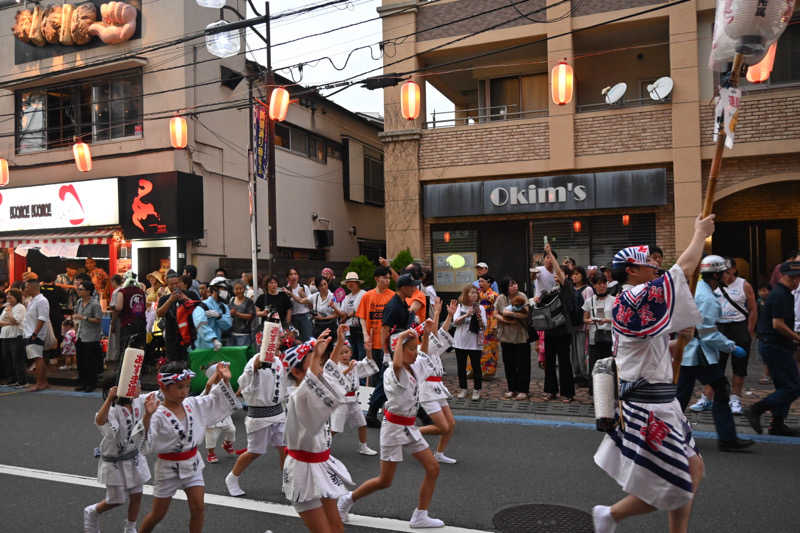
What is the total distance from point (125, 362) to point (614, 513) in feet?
11.0

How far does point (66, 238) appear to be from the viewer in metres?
17.8

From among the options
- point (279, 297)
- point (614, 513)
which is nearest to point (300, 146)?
point (279, 297)

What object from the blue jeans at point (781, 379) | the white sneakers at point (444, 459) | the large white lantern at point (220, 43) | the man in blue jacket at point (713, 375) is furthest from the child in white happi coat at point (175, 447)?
the large white lantern at point (220, 43)

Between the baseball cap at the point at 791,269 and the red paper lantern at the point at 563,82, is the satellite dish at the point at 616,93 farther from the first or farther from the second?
the baseball cap at the point at 791,269

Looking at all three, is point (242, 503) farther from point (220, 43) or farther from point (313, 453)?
point (220, 43)

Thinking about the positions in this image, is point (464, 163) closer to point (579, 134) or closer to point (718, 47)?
point (579, 134)

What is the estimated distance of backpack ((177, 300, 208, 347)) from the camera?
388 inches

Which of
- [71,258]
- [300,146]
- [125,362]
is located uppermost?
[300,146]

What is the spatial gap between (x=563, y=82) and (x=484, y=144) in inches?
124

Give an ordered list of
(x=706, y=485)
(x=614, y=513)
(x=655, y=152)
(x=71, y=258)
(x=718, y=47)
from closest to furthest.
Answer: (x=614, y=513), (x=718, y=47), (x=706, y=485), (x=655, y=152), (x=71, y=258)

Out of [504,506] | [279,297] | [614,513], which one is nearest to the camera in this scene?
[614,513]

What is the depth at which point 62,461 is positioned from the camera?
673cm

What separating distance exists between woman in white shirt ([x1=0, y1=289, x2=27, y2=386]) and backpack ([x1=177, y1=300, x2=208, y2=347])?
4038mm

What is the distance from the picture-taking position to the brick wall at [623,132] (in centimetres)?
1472
